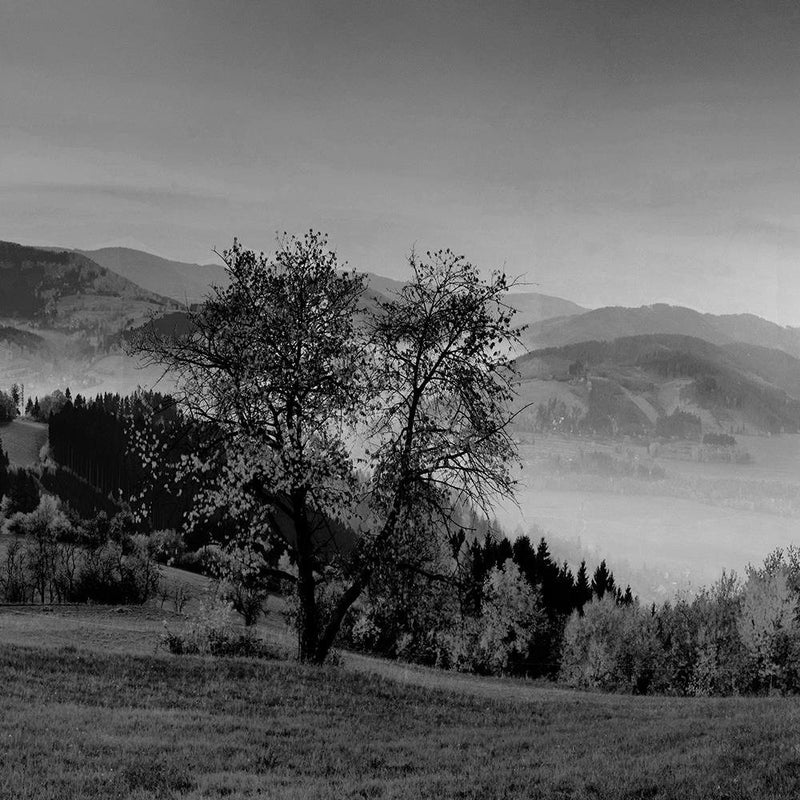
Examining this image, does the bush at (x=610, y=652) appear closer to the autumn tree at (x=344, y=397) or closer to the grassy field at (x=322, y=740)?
the grassy field at (x=322, y=740)

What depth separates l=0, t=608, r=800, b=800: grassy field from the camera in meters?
13.4

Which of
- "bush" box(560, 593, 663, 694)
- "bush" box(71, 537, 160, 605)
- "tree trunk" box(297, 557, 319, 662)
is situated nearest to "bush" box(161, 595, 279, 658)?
"tree trunk" box(297, 557, 319, 662)

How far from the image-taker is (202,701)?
1922 centimetres

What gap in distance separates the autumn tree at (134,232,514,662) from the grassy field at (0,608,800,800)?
515 centimetres

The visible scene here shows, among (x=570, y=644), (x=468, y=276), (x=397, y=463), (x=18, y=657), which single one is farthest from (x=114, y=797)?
(x=570, y=644)

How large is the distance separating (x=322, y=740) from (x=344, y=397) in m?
10.8

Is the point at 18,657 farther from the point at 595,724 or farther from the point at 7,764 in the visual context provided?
the point at 595,724

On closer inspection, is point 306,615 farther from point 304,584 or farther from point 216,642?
point 216,642

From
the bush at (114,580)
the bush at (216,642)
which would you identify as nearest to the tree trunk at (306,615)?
the bush at (216,642)

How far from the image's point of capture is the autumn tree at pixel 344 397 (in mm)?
23375

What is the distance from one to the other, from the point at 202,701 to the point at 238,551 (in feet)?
20.3

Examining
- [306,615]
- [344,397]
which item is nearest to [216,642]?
[306,615]

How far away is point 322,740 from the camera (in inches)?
669

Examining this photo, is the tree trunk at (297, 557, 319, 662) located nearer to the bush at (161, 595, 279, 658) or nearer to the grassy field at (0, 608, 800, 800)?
the grassy field at (0, 608, 800, 800)
